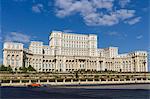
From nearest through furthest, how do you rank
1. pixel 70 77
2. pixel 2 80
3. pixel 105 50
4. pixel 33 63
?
1. pixel 2 80
2. pixel 70 77
3. pixel 33 63
4. pixel 105 50

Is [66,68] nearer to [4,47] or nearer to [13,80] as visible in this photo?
[4,47]

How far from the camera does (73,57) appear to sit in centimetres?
15975

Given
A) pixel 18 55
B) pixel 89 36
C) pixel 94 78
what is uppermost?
pixel 89 36

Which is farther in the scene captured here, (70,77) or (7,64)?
(7,64)

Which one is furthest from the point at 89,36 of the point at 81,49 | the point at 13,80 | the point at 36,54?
the point at 13,80

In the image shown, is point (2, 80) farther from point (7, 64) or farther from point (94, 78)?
point (7, 64)

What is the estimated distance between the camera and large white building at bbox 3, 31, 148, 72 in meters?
158

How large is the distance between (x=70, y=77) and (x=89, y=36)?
80.6m

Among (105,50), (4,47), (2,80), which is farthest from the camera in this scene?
(105,50)

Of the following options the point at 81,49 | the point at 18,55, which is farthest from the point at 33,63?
the point at 81,49

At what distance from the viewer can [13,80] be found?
84062 mm

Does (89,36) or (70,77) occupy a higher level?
(89,36)

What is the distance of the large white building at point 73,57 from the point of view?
157500 millimetres

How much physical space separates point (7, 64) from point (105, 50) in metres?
73.8
